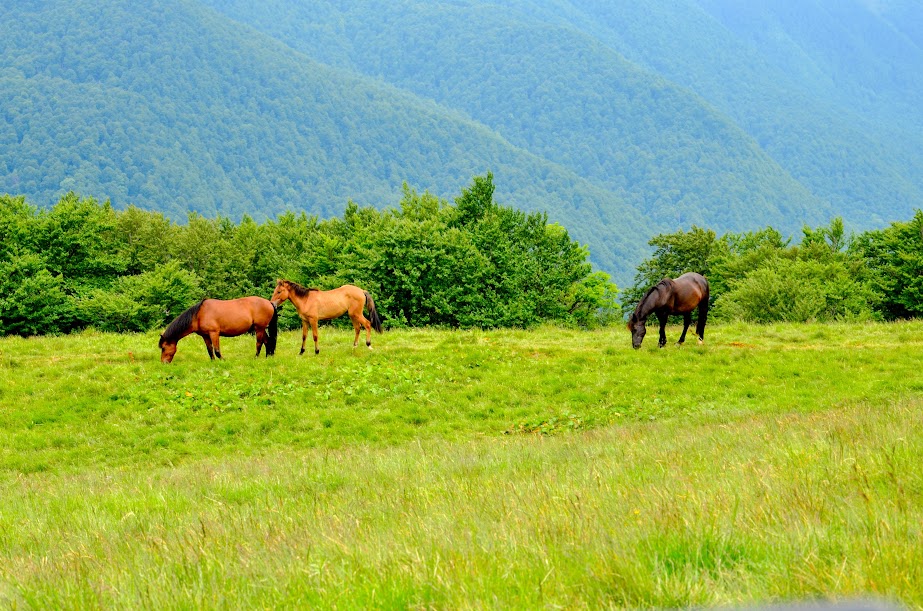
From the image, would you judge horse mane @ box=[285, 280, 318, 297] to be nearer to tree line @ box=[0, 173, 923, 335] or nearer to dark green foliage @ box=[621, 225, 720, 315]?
tree line @ box=[0, 173, 923, 335]

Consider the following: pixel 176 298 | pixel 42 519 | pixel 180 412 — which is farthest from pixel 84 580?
pixel 176 298

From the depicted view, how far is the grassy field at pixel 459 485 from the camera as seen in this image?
3.79 meters

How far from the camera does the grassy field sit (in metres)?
3.79

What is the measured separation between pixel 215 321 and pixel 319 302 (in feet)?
11.5

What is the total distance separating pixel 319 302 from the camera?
2456cm

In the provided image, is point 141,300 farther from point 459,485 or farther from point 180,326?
point 459,485

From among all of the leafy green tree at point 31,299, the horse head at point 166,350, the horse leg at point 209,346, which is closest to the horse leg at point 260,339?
the horse leg at point 209,346

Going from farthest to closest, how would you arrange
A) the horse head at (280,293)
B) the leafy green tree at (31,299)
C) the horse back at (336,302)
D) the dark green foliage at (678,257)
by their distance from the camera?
the dark green foliage at (678,257), the leafy green tree at (31,299), the horse back at (336,302), the horse head at (280,293)

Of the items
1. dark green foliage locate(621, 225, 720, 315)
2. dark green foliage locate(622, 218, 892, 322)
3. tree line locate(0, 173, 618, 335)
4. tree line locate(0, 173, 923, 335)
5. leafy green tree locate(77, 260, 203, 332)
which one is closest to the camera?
tree line locate(0, 173, 618, 335)

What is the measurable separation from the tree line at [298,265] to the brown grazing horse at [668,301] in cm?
2504

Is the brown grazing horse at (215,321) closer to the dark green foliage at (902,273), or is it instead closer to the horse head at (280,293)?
the horse head at (280,293)

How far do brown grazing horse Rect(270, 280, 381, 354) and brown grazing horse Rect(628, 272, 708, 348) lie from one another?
919 centimetres

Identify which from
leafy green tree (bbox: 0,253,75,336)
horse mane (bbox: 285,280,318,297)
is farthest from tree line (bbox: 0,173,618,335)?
horse mane (bbox: 285,280,318,297)

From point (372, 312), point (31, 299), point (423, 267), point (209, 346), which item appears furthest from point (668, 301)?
point (31, 299)
